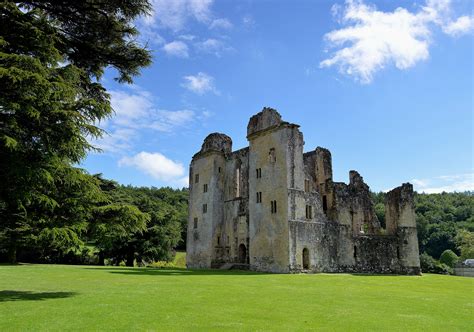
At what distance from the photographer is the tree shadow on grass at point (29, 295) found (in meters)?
11.3

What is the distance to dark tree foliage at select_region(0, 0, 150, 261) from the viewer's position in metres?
9.88

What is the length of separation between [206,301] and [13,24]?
951 cm

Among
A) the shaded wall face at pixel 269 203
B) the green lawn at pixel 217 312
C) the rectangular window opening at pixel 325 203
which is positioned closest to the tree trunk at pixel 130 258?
the shaded wall face at pixel 269 203

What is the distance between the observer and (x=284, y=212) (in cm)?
3067

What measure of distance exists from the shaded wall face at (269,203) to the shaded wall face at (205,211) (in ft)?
19.4

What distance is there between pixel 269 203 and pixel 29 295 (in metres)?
21.9

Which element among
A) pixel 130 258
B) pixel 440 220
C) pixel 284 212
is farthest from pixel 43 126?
pixel 440 220

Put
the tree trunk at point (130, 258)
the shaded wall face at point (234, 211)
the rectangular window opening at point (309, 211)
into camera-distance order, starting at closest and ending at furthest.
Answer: the rectangular window opening at point (309, 211), the shaded wall face at point (234, 211), the tree trunk at point (130, 258)

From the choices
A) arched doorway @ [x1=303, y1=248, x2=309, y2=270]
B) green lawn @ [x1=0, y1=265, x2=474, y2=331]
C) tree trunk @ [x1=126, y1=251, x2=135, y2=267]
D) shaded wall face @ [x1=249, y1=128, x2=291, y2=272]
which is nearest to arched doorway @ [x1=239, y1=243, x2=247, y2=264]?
shaded wall face @ [x1=249, y1=128, x2=291, y2=272]

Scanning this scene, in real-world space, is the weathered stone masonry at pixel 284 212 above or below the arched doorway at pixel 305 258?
above

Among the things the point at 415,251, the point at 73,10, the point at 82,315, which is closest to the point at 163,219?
the point at 415,251

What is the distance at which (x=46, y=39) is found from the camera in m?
10.9

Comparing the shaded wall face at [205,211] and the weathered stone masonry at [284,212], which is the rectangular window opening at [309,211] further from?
the shaded wall face at [205,211]

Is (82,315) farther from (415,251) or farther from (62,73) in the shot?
(415,251)
